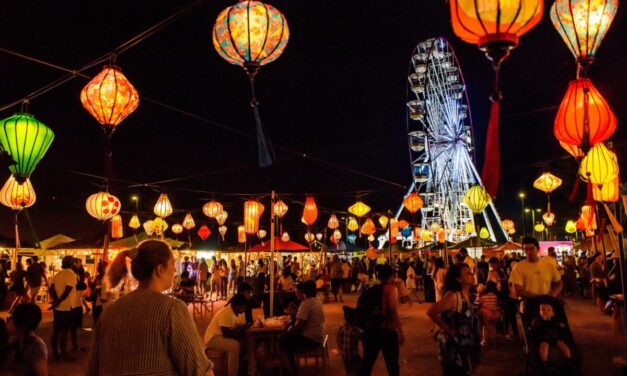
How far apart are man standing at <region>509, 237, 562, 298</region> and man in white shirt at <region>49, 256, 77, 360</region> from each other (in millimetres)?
6437

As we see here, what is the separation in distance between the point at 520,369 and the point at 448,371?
310 centimetres

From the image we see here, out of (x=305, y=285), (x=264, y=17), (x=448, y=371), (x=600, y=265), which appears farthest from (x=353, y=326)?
(x=600, y=265)

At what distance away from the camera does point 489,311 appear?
791cm

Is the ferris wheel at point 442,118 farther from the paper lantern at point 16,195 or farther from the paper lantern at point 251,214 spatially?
the paper lantern at point 16,195

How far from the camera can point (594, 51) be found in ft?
14.5

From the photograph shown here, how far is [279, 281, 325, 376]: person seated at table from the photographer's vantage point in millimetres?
6004

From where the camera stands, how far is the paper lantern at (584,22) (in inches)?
169

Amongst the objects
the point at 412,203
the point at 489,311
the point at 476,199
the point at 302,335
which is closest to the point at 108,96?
the point at 302,335

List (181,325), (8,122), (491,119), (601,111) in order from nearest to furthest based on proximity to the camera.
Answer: (181,325), (491,119), (601,111), (8,122)

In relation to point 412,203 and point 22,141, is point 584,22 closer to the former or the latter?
point 22,141

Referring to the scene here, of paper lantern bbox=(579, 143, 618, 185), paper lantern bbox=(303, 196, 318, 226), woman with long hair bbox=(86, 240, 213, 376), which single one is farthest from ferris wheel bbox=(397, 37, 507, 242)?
woman with long hair bbox=(86, 240, 213, 376)

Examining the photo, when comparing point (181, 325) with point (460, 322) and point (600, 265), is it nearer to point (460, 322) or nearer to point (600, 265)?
point (460, 322)

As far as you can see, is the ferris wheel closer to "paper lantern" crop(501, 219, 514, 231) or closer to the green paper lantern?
"paper lantern" crop(501, 219, 514, 231)

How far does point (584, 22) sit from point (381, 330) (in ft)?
11.1
